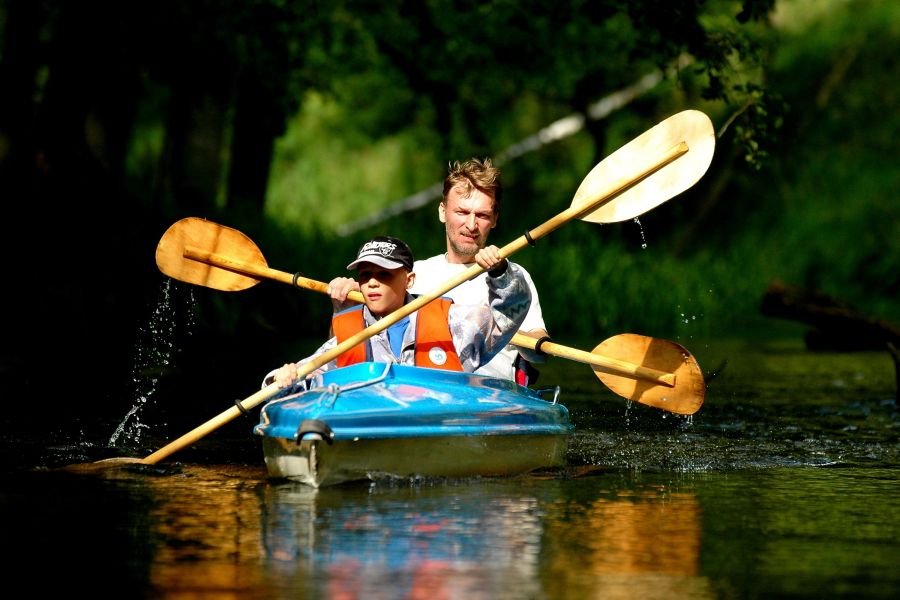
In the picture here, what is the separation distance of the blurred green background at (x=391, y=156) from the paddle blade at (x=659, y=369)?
2.57m

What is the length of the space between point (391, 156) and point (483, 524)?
85.8ft

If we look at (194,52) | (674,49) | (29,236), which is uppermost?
(194,52)

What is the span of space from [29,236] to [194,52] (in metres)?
2.95

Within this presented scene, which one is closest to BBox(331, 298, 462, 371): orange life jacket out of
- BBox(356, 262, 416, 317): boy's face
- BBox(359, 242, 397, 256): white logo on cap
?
BBox(356, 262, 416, 317): boy's face

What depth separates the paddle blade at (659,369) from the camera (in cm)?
870

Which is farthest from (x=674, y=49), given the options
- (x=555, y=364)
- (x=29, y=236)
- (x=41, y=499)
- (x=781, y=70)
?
(x=781, y=70)

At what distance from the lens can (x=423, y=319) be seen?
7750mm

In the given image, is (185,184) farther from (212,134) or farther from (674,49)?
(674,49)

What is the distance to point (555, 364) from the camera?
16984 mm

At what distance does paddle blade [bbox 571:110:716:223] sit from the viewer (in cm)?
850

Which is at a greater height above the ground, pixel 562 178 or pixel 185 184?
pixel 562 178

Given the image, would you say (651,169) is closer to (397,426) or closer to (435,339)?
(435,339)

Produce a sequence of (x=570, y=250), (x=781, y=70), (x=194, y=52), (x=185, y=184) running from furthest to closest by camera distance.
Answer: (x=781, y=70) → (x=570, y=250) → (x=185, y=184) → (x=194, y=52)

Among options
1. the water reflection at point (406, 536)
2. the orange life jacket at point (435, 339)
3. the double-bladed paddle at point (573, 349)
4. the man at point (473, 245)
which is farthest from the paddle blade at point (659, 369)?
the orange life jacket at point (435, 339)
